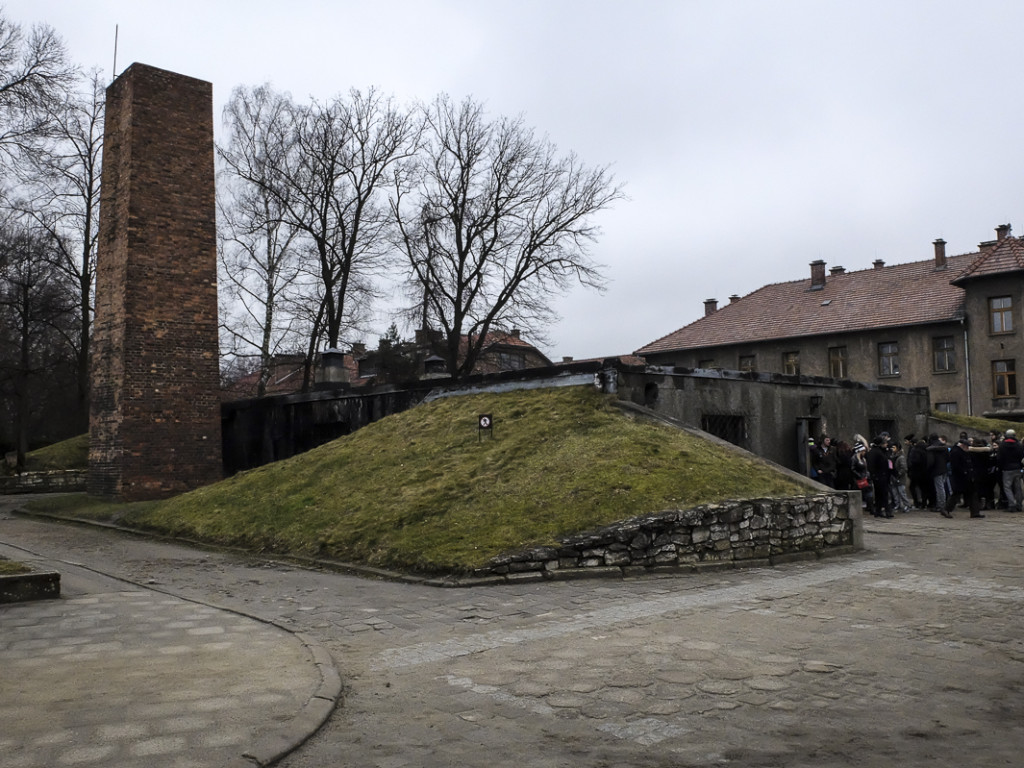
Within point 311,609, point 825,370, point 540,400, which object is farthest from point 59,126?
point 825,370

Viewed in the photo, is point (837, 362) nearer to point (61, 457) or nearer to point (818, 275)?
point (818, 275)

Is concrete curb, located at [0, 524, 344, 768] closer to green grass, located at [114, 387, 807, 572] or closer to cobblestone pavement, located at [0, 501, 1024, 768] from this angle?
cobblestone pavement, located at [0, 501, 1024, 768]

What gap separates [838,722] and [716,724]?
684 millimetres

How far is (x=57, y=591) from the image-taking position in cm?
871

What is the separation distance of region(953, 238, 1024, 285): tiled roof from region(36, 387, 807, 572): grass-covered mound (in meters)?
29.2

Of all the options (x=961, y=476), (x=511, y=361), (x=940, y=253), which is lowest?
(x=961, y=476)

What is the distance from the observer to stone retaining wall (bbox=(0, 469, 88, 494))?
27.4m

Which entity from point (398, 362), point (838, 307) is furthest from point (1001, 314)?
point (398, 362)

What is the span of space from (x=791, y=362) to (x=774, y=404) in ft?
89.7

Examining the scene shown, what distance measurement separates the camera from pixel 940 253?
42.8 metres

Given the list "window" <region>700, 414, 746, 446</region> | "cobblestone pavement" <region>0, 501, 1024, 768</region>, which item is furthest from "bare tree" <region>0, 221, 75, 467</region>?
"cobblestone pavement" <region>0, 501, 1024, 768</region>

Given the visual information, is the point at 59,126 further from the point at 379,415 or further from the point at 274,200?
the point at 274,200

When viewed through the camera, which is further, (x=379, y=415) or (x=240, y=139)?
(x=240, y=139)

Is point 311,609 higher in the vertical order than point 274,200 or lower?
lower
